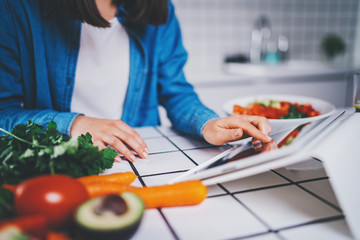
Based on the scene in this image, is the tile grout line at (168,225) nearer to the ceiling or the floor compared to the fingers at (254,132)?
nearer to the floor

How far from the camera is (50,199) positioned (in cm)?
42

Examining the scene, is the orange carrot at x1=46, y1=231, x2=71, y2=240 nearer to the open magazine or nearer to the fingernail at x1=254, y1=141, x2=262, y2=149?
the open magazine

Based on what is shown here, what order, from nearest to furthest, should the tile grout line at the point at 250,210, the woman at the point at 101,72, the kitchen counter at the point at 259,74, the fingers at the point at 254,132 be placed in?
the tile grout line at the point at 250,210 → the fingers at the point at 254,132 → the woman at the point at 101,72 → the kitchen counter at the point at 259,74

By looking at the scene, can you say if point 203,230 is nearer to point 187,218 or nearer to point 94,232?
point 187,218

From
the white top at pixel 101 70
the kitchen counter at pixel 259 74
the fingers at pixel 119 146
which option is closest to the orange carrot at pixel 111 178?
the fingers at pixel 119 146

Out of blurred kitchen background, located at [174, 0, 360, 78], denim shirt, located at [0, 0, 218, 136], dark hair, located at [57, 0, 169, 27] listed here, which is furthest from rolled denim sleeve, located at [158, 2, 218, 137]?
blurred kitchen background, located at [174, 0, 360, 78]

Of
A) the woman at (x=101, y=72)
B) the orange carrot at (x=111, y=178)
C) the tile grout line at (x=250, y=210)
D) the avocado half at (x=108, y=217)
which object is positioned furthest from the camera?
the woman at (x=101, y=72)

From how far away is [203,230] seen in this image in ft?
1.59

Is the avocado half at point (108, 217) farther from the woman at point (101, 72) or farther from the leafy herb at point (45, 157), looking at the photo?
the woman at point (101, 72)

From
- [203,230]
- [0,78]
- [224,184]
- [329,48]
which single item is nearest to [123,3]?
[0,78]

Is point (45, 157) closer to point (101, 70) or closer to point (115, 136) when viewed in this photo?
point (115, 136)

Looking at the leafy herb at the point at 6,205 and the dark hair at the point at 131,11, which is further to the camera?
the dark hair at the point at 131,11

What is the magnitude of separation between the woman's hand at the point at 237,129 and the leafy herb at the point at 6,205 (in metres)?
0.50

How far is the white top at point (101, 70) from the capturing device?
1.12 meters
